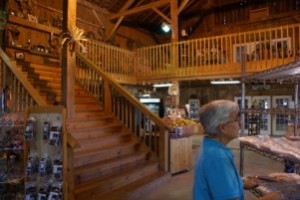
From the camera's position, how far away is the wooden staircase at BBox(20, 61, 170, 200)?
4562mm

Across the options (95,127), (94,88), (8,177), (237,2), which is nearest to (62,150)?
(8,177)

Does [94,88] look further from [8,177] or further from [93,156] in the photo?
[8,177]

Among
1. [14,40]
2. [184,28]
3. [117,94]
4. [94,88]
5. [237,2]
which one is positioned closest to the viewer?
[117,94]

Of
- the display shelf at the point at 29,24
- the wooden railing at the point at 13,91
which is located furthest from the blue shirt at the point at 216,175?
the display shelf at the point at 29,24

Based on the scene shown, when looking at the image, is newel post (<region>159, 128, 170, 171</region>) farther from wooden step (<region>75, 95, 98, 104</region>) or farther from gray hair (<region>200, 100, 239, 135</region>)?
gray hair (<region>200, 100, 239, 135</region>)

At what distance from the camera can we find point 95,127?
6129mm

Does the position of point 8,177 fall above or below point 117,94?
below

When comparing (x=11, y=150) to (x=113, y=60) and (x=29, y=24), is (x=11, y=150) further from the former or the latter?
(x=113, y=60)

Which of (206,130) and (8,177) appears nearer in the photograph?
(206,130)

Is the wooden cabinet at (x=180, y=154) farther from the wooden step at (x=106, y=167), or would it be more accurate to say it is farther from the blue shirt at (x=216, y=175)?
the blue shirt at (x=216, y=175)

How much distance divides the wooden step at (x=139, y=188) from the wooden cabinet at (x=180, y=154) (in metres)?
0.37

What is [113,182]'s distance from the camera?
4.73 metres

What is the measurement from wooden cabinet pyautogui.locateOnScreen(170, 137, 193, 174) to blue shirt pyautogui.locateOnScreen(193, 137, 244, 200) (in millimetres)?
4455

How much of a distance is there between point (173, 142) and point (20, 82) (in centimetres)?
321
